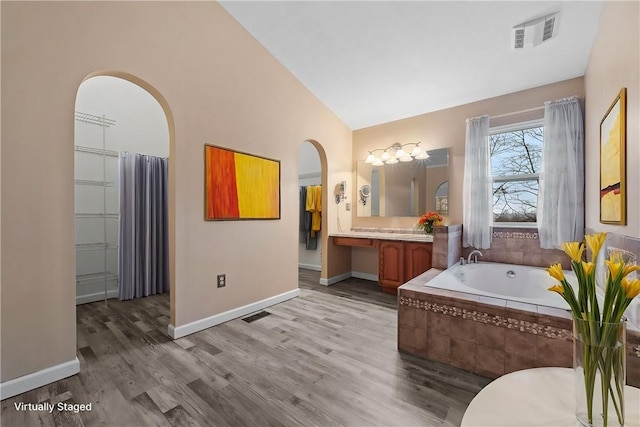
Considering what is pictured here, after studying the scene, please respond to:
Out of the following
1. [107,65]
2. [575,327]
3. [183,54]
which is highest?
[183,54]

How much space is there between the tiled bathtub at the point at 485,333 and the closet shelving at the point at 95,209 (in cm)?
339

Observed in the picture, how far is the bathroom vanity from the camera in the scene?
10.6 ft

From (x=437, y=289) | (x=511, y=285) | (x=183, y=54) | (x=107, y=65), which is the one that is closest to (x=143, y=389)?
(x=437, y=289)

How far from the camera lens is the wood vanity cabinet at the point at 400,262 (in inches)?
127

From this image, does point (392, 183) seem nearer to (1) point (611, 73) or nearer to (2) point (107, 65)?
(1) point (611, 73)

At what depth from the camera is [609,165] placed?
1.73 metres

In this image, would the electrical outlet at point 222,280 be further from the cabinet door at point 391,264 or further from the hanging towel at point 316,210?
the hanging towel at point 316,210

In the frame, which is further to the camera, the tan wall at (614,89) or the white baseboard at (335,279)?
the white baseboard at (335,279)

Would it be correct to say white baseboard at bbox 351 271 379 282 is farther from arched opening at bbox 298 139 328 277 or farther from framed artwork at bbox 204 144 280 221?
framed artwork at bbox 204 144 280 221

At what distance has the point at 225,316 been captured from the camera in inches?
104

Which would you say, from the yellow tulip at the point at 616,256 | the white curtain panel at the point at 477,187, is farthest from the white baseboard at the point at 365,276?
the yellow tulip at the point at 616,256

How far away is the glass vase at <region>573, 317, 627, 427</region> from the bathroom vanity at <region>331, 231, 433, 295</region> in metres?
2.56

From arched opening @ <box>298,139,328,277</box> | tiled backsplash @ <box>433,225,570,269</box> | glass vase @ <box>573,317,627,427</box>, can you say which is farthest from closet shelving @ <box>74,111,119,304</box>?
glass vase @ <box>573,317,627,427</box>

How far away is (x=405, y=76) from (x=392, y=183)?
4.92 feet
